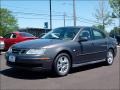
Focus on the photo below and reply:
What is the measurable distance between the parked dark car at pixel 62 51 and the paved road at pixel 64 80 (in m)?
0.30

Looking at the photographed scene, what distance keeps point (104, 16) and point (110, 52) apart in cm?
3341

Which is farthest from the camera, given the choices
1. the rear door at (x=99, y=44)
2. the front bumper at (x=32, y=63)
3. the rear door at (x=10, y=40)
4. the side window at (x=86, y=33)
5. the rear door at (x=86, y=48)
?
the rear door at (x=10, y=40)

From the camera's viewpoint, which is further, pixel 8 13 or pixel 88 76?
pixel 8 13

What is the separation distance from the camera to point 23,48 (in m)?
7.78

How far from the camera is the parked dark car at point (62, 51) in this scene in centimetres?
766

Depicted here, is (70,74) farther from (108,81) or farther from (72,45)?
(108,81)

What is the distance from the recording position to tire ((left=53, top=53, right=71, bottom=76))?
26.1ft

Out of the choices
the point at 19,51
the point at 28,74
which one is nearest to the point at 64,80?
the point at 28,74

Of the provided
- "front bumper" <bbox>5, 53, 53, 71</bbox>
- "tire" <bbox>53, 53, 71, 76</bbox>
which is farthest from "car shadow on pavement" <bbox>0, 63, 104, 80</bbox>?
"front bumper" <bbox>5, 53, 53, 71</bbox>

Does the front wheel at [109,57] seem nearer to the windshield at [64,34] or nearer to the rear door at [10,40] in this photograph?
the windshield at [64,34]

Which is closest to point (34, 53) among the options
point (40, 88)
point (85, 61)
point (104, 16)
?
point (40, 88)

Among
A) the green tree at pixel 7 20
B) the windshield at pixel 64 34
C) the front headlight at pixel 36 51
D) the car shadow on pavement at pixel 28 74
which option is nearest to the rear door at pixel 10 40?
the windshield at pixel 64 34

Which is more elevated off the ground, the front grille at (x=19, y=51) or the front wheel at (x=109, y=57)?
the front grille at (x=19, y=51)

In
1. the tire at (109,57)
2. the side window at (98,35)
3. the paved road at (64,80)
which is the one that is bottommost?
the paved road at (64,80)
